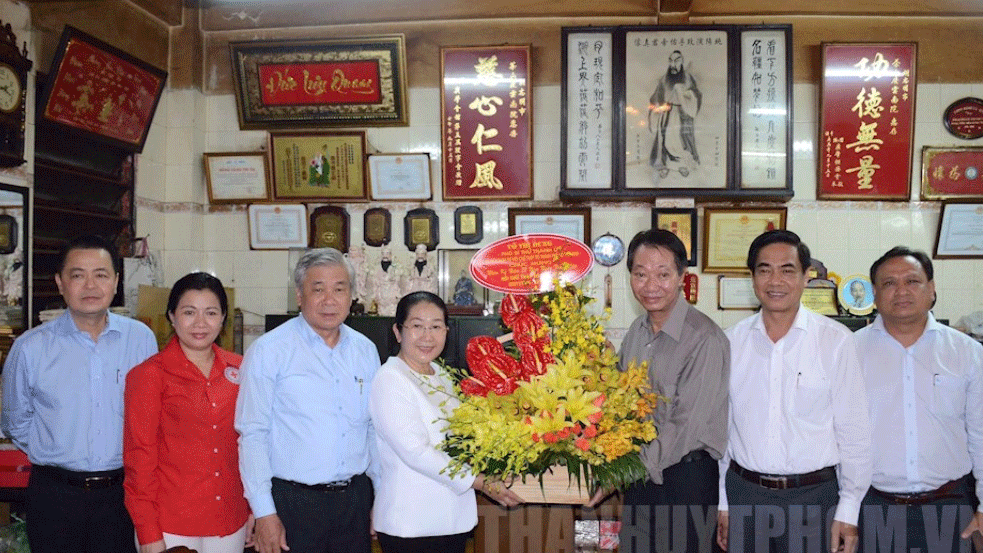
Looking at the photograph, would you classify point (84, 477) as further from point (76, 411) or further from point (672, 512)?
point (672, 512)

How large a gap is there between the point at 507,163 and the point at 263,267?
194 centimetres

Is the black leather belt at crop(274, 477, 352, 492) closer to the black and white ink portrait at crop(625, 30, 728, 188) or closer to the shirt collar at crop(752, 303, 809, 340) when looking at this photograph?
the shirt collar at crop(752, 303, 809, 340)

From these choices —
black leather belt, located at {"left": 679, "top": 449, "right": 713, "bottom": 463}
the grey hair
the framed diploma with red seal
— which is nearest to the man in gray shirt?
black leather belt, located at {"left": 679, "top": 449, "right": 713, "bottom": 463}

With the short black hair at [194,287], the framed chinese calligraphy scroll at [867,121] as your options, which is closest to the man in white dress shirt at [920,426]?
the short black hair at [194,287]

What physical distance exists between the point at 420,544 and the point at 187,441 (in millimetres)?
733

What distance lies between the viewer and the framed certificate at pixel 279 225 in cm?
527

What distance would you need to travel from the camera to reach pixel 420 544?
6.64ft

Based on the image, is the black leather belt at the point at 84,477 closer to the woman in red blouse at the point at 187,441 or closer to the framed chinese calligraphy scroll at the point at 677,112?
the woman in red blouse at the point at 187,441

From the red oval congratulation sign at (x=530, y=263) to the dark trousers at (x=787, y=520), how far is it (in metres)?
0.84

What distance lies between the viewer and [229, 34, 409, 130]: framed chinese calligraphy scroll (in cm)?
504

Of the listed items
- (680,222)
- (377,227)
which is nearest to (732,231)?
(680,222)

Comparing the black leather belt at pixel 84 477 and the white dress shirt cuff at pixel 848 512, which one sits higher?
the black leather belt at pixel 84 477

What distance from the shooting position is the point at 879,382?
239 cm

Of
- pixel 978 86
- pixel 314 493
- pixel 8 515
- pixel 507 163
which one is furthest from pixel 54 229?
pixel 978 86
